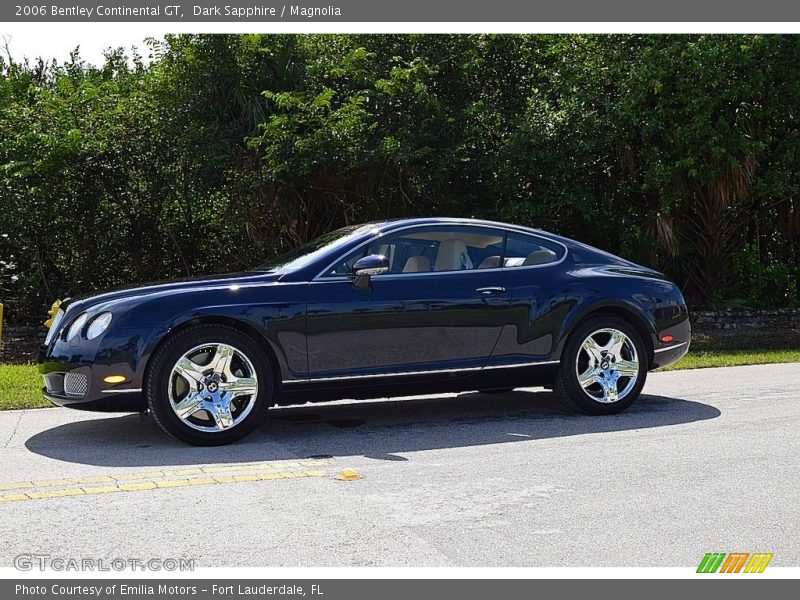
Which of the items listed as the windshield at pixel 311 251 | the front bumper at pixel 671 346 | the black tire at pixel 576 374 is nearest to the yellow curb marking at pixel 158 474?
the windshield at pixel 311 251

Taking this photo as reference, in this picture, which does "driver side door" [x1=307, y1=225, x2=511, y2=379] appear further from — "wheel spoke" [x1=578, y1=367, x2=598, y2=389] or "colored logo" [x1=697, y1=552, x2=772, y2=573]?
"colored logo" [x1=697, y1=552, x2=772, y2=573]

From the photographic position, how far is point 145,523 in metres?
5.30

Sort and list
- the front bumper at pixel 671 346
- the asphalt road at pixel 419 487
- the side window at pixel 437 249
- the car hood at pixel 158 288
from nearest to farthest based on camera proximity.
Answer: the asphalt road at pixel 419 487
the car hood at pixel 158 288
the side window at pixel 437 249
the front bumper at pixel 671 346

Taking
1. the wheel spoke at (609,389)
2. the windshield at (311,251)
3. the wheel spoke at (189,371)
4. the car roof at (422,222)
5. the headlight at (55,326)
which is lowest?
the wheel spoke at (609,389)

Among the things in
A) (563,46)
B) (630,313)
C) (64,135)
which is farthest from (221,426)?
(563,46)

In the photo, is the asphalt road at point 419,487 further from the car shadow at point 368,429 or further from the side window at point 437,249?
the side window at point 437,249

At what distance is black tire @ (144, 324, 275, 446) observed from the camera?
705 centimetres

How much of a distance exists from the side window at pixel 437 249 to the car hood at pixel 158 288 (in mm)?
654

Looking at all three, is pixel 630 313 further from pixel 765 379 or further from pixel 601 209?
pixel 601 209

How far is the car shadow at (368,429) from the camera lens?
7.01 m

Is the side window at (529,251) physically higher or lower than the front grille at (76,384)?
higher

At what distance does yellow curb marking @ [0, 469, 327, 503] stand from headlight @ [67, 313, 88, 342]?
144cm

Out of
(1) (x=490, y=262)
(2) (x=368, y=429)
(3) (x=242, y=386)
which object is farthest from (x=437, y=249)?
(3) (x=242, y=386)

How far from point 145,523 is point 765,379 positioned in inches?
284
